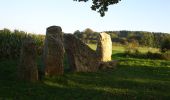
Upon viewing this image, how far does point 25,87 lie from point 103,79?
513 cm

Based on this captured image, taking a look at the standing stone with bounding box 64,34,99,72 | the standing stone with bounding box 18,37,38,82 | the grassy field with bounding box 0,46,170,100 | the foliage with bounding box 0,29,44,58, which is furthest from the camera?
the foliage with bounding box 0,29,44,58

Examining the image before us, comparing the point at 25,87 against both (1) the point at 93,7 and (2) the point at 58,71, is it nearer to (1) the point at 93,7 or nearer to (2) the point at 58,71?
(2) the point at 58,71

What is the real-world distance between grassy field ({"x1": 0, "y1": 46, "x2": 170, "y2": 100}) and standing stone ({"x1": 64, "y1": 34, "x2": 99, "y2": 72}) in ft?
3.03

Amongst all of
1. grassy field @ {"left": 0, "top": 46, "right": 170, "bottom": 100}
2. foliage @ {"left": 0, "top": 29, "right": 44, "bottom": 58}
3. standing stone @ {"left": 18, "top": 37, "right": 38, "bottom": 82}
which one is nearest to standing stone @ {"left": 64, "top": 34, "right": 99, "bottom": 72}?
grassy field @ {"left": 0, "top": 46, "right": 170, "bottom": 100}

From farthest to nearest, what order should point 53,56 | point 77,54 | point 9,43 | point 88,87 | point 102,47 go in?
point 9,43 < point 102,47 < point 77,54 < point 53,56 < point 88,87

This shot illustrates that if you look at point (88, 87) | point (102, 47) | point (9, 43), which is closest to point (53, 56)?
point (88, 87)

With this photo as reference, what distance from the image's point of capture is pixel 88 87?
61.3ft

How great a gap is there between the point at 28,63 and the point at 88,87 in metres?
2.98

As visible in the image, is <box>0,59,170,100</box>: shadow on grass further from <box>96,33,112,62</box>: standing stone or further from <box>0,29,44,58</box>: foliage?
<box>0,29,44,58</box>: foliage

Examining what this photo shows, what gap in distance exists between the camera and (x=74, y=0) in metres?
19.3

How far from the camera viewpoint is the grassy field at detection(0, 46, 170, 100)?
1634 cm

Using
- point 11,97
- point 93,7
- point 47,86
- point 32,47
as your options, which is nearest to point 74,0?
point 93,7

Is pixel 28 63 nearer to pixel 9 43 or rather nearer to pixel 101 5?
pixel 101 5

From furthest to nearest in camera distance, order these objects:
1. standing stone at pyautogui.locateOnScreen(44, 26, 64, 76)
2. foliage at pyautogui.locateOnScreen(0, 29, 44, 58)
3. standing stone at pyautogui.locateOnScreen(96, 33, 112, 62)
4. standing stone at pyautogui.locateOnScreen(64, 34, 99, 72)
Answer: foliage at pyautogui.locateOnScreen(0, 29, 44, 58), standing stone at pyautogui.locateOnScreen(96, 33, 112, 62), standing stone at pyautogui.locateOnScreen(64, 34, 99, 72), standing stone at pyautogui.locateOnScreen(44, 26, 64, 76)
